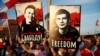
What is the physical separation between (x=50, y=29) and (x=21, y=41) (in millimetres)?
245

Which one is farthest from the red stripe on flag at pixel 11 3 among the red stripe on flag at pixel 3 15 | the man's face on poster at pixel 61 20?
the man's face on poster at pixel 61 20

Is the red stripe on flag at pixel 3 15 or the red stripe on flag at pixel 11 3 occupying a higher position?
the red stripe on flag at pixel 11 3

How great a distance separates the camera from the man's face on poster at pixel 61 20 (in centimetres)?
154

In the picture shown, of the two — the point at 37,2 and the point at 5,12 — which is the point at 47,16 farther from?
the point at 5,12

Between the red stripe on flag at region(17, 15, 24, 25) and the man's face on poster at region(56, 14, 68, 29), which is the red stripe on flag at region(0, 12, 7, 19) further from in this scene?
the man's face on poster at region(56, 14, 68, 29)

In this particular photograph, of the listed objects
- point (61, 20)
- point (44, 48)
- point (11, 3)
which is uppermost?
point (11, 3)

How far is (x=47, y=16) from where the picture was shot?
61.6 inches

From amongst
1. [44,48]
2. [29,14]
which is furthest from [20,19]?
[44,48]

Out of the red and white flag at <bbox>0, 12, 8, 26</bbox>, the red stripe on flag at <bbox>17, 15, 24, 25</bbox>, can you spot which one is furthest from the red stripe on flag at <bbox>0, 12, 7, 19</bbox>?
the red stripe on flag at <bbox>17, 15, 24, 25</bbox>

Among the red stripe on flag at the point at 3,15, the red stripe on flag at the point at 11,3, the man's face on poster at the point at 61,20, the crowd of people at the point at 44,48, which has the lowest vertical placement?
the crowd of people at the point at 44,48

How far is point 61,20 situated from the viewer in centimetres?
154

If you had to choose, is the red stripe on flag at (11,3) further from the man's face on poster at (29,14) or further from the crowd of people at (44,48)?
the crowd of people at (44,48)

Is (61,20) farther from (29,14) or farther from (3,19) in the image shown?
(3,19)

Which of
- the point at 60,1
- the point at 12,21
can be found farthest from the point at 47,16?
the point at 12,21
